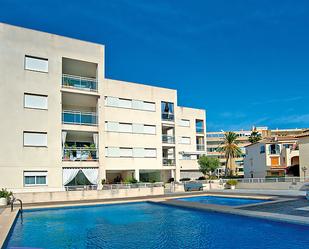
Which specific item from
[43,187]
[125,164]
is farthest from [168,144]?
[43,187]

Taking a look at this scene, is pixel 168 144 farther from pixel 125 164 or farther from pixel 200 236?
pixel 200 236

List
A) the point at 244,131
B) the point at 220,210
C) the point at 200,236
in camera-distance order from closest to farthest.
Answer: the point at 200,236
the point at 220,210
the point at 244,131

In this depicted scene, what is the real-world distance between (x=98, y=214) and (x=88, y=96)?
1424cm

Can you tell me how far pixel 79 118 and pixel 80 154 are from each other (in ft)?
11.3

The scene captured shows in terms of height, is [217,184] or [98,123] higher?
[98,123]

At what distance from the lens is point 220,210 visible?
771 inches

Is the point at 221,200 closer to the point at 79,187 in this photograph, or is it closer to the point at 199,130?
the point at 79,187

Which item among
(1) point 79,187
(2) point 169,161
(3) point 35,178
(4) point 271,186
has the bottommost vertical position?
(4) point 271,186

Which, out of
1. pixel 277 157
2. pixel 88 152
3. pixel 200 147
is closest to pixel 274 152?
pixel 277 157

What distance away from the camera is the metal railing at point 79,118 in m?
30.5

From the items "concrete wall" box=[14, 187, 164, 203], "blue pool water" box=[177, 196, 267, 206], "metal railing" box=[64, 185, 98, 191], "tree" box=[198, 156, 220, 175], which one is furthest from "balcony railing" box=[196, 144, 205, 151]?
"metal railing" box=[64, 185, 98, 191]

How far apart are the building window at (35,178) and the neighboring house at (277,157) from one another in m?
38.6

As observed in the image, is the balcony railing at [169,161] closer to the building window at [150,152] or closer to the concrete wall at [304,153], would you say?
the building window at [150,152]

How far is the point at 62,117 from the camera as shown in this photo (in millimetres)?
30141
